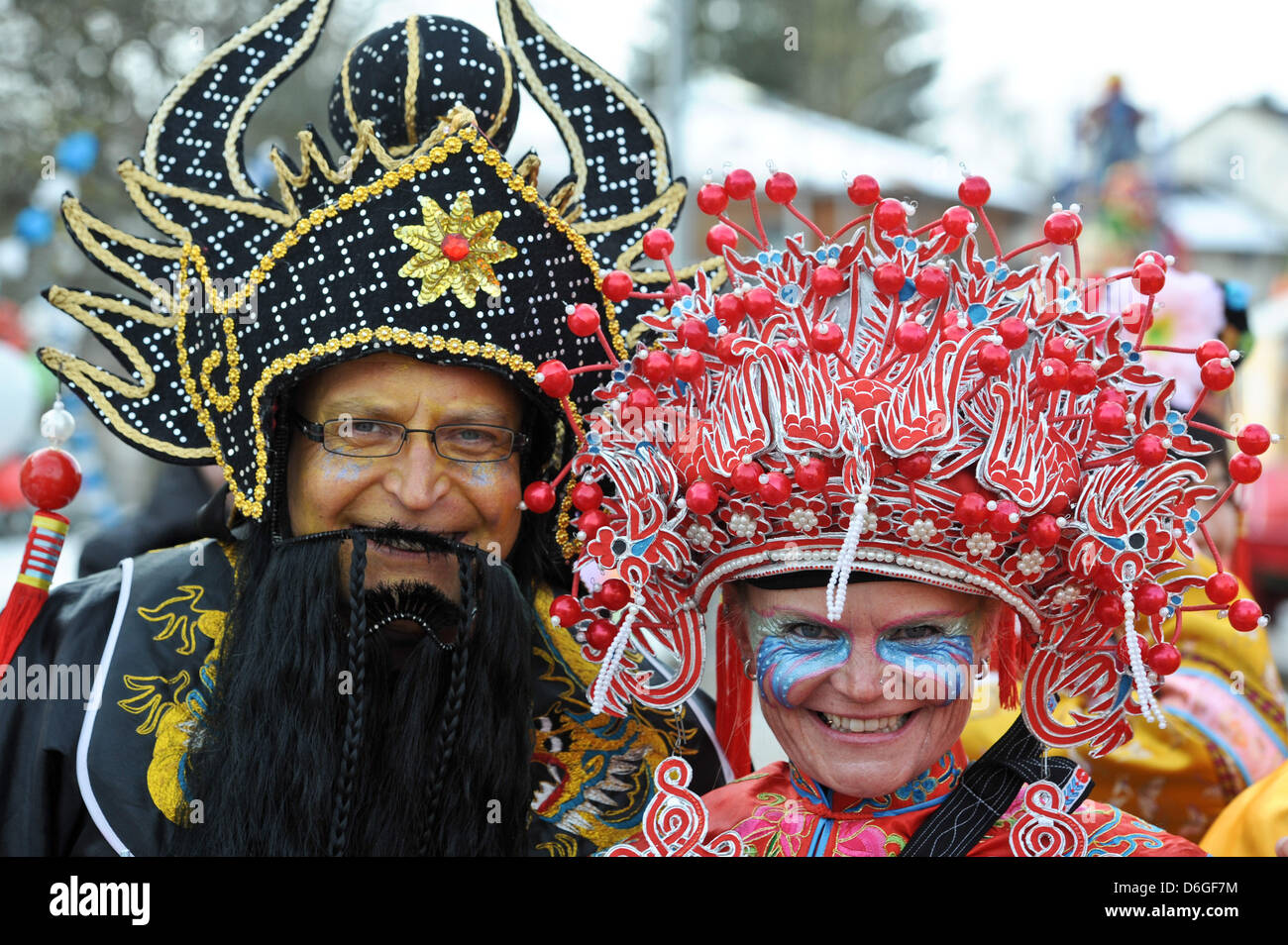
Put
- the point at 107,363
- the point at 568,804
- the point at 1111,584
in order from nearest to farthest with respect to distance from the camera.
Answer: the point at 1111,584 → the point at 568,804 → the point at 107,363

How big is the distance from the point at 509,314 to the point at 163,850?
1217mm

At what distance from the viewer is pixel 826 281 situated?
2154 mm

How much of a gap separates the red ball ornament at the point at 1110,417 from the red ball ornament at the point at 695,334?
0.64 metres

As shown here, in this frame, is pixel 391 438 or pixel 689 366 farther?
pixel 391 438

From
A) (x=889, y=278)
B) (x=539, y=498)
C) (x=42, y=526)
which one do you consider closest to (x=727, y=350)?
(x=889, y=278)

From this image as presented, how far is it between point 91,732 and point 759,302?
5.07ft

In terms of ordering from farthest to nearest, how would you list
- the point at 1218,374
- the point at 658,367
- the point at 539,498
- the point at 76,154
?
the point at 76,154, the point at 539,498, the point at 658,367, the point at 1218,374

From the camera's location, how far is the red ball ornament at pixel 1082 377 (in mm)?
2100

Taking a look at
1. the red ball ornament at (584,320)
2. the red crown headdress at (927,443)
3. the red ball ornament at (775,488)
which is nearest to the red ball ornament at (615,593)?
the red crown headdress at (927,443)

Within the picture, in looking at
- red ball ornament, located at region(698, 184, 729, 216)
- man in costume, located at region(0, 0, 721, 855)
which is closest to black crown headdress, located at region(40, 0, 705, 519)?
man in costume, located at region(0, 0, 721, 855)

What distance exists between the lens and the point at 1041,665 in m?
2.35

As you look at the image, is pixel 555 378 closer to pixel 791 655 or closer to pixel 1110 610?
pixel 791 655

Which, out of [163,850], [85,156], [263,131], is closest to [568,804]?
[163,850]
